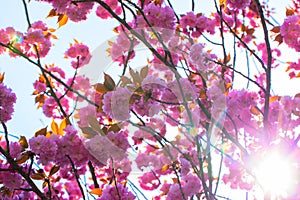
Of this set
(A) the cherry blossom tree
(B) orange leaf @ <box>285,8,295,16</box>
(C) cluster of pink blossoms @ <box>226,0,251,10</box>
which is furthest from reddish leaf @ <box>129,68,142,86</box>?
(B) orange leaf @ <box>285,8,295,16</box>

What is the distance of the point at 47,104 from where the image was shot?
13.5ft

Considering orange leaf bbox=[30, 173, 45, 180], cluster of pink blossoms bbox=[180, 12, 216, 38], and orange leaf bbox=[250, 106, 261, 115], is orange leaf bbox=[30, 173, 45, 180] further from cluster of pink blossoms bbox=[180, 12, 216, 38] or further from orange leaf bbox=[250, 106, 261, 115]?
cluster of pink blossoms bbox=[180, 12, 216, 38]

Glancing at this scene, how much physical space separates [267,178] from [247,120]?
493 mm

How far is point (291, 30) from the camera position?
2.92m

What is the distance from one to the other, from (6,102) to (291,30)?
210cm

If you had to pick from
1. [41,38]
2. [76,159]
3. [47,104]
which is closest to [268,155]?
[76,159]

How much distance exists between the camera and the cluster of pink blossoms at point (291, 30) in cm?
289

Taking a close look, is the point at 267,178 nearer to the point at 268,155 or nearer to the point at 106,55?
the point at 268,155

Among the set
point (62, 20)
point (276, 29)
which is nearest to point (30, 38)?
point (62, 20)

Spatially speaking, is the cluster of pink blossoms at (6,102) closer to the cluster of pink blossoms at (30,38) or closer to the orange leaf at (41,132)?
the orange leaf at (41,132)

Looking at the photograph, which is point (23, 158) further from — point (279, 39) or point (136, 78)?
point (279, 39)

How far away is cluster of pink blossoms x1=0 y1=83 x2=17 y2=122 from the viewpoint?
208 cm

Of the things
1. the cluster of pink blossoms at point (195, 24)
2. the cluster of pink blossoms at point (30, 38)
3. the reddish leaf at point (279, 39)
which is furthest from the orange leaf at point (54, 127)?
the reddish leaf at point (279, 39)

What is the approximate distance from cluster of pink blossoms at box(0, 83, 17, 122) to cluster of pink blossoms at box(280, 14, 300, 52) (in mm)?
1999
